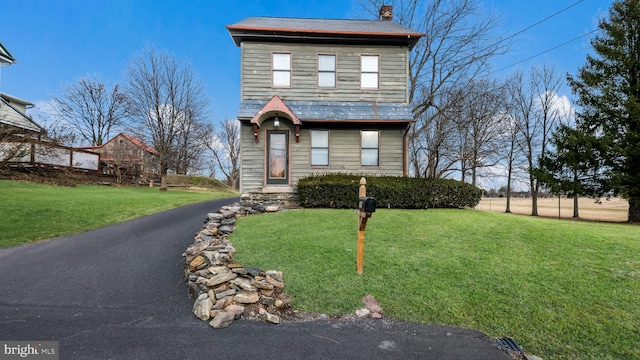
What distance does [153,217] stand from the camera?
9.18m

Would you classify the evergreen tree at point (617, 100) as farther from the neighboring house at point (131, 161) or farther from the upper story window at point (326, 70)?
the neighboring house at point (131, 161)

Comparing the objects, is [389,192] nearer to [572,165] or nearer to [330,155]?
[330,155]

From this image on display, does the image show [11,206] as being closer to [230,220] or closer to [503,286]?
[230,220]

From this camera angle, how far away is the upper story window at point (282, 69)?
11562 mm

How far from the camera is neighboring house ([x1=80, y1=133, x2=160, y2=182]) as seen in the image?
20.5 meters

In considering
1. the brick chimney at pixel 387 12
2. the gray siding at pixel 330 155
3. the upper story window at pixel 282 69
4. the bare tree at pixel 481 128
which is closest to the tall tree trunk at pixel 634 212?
the bare tree at pixel 481 128

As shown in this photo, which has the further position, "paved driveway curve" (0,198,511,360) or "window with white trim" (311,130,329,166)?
"window with white trim" (311,130,329,166)

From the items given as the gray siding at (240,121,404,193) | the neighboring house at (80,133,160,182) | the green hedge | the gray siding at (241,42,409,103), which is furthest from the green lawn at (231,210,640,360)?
the neighboring house at (80,133,160,182)

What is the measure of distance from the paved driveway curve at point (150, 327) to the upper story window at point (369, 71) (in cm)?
1013

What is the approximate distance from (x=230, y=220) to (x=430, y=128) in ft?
61.6

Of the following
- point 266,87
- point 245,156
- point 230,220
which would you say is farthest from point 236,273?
point 266,87

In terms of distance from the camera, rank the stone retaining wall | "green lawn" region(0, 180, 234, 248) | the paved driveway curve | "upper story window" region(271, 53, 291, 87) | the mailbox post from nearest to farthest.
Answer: the paved driveway curve → the stone retaining wall → the mailbox post → "green lawn" region(0, 180, 234, 248) → "upper story window" region(271, 53, 291, 87)

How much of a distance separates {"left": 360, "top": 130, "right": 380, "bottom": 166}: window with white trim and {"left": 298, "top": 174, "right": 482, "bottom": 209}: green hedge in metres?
1.27

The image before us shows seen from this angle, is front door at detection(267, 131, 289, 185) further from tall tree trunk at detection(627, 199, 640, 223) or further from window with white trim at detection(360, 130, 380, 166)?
tall tree trunk at detection(627, 199, 640, 223)
